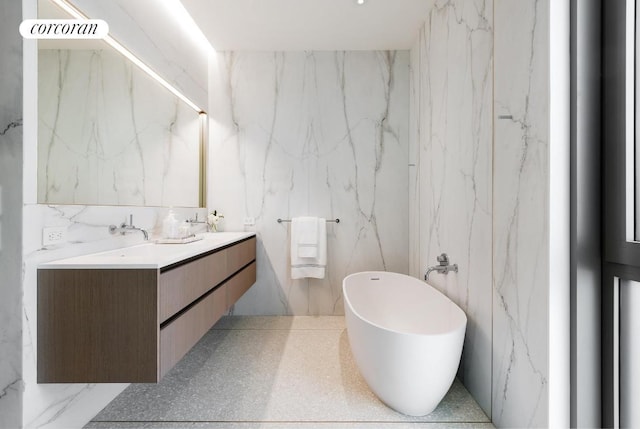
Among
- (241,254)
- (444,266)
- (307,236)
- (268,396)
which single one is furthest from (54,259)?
(444,266)

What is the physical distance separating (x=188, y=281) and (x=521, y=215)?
1507 millimetres

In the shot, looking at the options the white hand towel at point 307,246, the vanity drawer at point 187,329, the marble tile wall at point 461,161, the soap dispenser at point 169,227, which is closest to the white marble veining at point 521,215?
the marble tile wall at point 461,161

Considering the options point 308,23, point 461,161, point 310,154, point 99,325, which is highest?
point 308,23

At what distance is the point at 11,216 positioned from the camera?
1.24 m

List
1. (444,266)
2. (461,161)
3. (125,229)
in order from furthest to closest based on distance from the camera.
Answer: (444,266) < (461,161) < (125,229)

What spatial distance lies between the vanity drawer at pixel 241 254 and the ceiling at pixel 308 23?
172cm

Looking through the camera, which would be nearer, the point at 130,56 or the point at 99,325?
the point at 99,325

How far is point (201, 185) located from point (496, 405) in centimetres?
262

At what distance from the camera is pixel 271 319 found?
2994 mm

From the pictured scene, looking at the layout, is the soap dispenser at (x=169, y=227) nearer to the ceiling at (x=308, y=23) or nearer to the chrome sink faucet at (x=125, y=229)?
the chrome sink faucet at (x=125, y=229)

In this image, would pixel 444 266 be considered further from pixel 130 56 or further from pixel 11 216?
pixel 130 56

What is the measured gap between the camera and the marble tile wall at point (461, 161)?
1.68m

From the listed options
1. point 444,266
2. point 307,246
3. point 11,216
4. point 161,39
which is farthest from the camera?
point 307,246

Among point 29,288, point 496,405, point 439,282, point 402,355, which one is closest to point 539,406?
point 496,405
